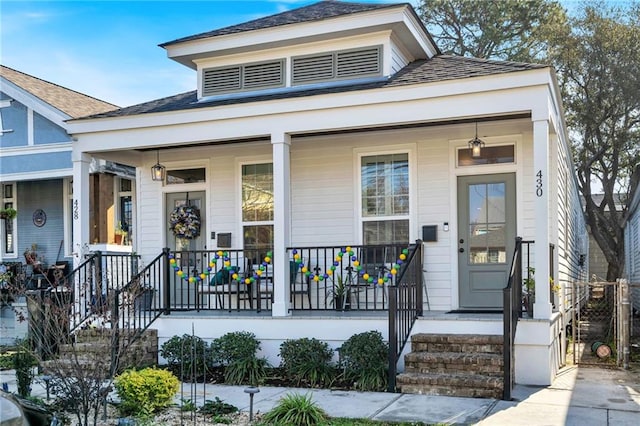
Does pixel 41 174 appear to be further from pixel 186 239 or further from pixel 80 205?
pixel 186 239

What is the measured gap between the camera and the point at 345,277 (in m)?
9.43

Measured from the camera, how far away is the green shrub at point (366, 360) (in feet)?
23.0

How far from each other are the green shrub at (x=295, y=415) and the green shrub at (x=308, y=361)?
5.52 ft

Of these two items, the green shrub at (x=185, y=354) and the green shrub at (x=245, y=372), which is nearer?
the green shrub at (x=245, y=372)

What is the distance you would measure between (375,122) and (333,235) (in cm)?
228

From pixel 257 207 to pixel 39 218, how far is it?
688 cm

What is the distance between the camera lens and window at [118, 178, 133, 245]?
1419 cm

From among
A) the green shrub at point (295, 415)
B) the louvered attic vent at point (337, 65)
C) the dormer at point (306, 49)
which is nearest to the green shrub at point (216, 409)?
the green shrub at point (295, 415)

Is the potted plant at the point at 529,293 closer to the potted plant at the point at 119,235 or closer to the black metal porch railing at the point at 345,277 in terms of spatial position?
the black metal porch railing at the point at 345,277

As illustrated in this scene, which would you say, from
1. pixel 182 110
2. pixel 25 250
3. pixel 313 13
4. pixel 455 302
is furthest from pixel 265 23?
pixel 25 250

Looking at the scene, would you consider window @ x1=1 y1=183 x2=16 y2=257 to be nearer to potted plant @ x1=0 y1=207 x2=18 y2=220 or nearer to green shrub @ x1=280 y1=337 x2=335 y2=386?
potted plant @ x1=0 y1=207 x2=18 y2=220

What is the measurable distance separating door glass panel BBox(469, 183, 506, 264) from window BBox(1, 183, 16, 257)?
35.3 feet

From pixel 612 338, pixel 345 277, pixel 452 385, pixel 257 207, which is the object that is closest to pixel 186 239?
pixel 257 207

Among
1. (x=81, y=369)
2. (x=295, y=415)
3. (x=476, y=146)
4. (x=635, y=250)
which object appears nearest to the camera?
(x=81, y=369)
